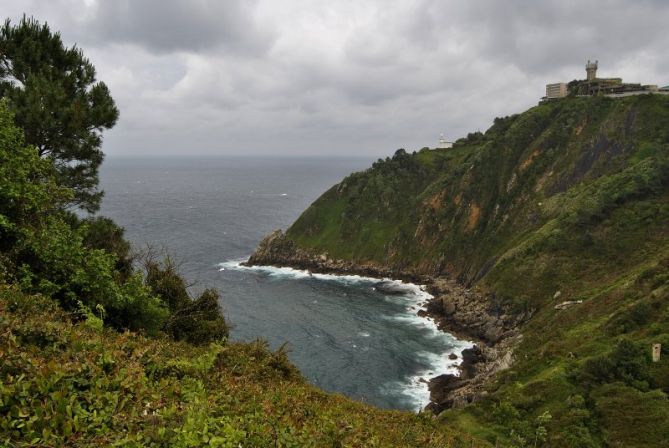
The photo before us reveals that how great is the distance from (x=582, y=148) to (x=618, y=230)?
30.4 metres

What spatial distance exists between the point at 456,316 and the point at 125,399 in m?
69.7

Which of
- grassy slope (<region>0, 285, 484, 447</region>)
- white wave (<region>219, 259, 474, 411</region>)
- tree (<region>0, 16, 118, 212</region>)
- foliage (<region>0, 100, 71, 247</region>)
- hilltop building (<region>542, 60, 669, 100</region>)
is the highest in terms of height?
hilltop building (<region>542, 60, 669, 100</region>)

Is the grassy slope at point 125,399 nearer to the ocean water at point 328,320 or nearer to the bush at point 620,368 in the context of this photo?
the ocean water at point 328,320

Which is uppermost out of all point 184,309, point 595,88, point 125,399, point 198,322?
point 595,88

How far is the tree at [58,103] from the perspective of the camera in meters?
21.6

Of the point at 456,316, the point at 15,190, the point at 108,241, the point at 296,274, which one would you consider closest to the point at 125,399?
the point at 15,190

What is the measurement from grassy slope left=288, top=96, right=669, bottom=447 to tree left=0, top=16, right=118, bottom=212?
33.2m

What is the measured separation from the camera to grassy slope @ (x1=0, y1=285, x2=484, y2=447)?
23.5 ft

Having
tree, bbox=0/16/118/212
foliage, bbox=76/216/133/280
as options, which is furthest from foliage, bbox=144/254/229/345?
tree, bbox=0/16/118/212

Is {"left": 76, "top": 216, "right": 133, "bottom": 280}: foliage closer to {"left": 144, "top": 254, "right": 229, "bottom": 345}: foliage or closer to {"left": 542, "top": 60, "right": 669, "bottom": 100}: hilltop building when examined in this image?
{"left": 144, "top": 254, "right": 229, "bottom": 345}: foliage

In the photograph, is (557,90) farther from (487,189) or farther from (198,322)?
(198,322)

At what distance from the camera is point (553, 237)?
72.1 m

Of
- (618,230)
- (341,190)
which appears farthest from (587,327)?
(341,190)

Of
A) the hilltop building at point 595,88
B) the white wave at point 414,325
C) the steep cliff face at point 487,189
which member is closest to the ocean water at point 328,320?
the white wave at point 414,325
